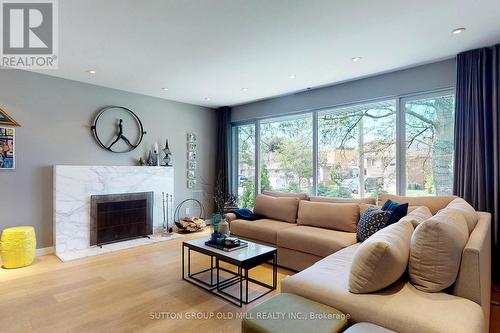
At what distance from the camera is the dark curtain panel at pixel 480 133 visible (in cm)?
294

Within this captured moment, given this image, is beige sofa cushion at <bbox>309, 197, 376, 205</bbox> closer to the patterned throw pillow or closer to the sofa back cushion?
the sofa back cushion

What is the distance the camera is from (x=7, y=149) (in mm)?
3633

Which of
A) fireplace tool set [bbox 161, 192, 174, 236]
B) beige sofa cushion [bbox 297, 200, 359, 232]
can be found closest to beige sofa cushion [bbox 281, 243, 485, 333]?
beige sofa cushion [bbox 297, 200, 359, 232]

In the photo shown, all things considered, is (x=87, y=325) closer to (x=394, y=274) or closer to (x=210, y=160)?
(x=394, y=274)

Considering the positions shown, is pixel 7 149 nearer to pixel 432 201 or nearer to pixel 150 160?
pixel 150 160

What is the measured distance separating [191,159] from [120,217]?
1843 mm

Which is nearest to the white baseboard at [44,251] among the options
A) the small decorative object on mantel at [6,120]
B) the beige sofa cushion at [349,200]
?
the small decorative object on mantel at [6,120]

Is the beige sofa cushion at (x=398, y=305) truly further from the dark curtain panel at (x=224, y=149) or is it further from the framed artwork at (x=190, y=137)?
the framed artwork at (x=190, y=137)

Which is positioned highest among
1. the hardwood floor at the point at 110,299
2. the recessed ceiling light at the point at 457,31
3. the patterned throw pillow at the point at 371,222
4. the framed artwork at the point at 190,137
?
the recessed ceiling light at the point at 457,31

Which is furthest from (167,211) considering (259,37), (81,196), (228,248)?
(259,37)

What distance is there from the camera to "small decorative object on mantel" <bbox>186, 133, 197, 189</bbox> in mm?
5742

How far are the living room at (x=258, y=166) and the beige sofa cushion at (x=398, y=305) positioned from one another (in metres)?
0.01

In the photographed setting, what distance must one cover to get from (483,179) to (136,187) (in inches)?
196

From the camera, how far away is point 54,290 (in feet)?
9.07
